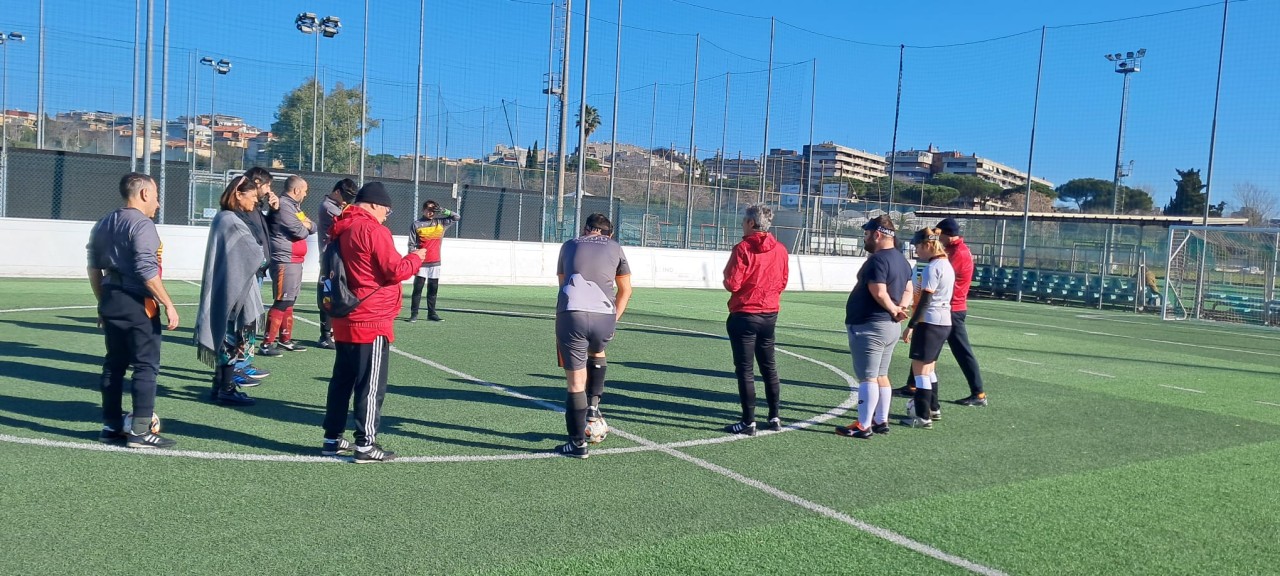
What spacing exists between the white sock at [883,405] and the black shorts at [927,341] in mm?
714

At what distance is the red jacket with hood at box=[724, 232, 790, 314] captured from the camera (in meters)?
7.27

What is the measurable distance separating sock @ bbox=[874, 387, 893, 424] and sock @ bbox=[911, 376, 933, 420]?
2.05ft

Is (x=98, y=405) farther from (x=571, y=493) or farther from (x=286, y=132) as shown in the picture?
(x=286, y=132)

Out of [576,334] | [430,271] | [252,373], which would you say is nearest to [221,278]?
[252,373]

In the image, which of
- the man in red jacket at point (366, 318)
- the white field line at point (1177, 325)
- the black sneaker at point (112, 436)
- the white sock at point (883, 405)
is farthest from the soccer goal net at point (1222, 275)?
the black sneaker at point (112, 436)

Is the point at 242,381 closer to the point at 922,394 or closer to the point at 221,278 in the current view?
the point at 221,278

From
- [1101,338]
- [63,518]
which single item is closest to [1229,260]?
[1101,338]

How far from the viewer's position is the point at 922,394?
8125 mm

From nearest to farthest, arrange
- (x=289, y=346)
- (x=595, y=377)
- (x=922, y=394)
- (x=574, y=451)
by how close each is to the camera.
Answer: (x=574, y=451) < (x=595, y=377) < (x=922, y=394) < (x=289, y=346)

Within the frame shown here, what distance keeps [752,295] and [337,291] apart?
10.0ft

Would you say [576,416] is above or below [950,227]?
→ below

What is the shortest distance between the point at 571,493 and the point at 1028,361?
30.6 feet

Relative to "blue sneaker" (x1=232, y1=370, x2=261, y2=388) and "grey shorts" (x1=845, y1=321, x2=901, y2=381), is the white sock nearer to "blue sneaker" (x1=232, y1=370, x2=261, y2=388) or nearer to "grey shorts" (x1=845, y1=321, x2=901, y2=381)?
"grey shorts" (x1=845, y1=321, x2=901, y2=381)

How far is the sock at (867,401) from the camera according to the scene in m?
7.42
